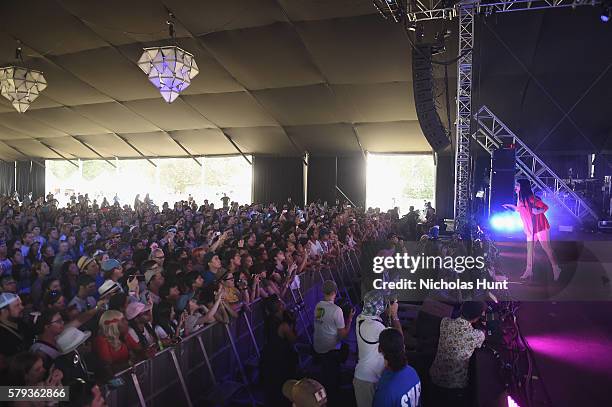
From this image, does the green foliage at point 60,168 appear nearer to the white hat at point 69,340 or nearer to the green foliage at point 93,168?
the green foliage at point 93,168

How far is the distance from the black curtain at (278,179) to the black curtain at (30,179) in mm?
14220

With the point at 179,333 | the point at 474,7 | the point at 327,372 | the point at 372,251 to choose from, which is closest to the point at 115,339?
the point at 179,333

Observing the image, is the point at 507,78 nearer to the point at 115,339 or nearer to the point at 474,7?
the point at 474,7

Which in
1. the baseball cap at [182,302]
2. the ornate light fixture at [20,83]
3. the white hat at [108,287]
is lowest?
the baseball cap at [182,302]

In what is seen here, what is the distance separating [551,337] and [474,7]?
24.6 feet

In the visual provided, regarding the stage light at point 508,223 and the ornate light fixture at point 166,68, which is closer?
the ornate light fixture at point 166,68

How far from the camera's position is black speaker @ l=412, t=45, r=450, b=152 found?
8.59 metres

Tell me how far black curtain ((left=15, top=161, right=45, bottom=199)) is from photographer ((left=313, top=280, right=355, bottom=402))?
26309 mm

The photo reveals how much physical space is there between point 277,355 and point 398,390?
1.61 m

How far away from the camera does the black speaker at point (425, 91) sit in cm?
859

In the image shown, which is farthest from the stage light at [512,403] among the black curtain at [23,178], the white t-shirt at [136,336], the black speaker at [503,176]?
the black curtain at [23,178]

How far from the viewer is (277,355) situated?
13.6ft

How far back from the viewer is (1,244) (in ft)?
21.6

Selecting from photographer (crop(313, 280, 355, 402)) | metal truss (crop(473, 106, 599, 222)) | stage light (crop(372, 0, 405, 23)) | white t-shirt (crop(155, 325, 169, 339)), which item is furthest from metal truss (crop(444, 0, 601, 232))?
white t-shirt (crop(155, 325, 169, 339))
